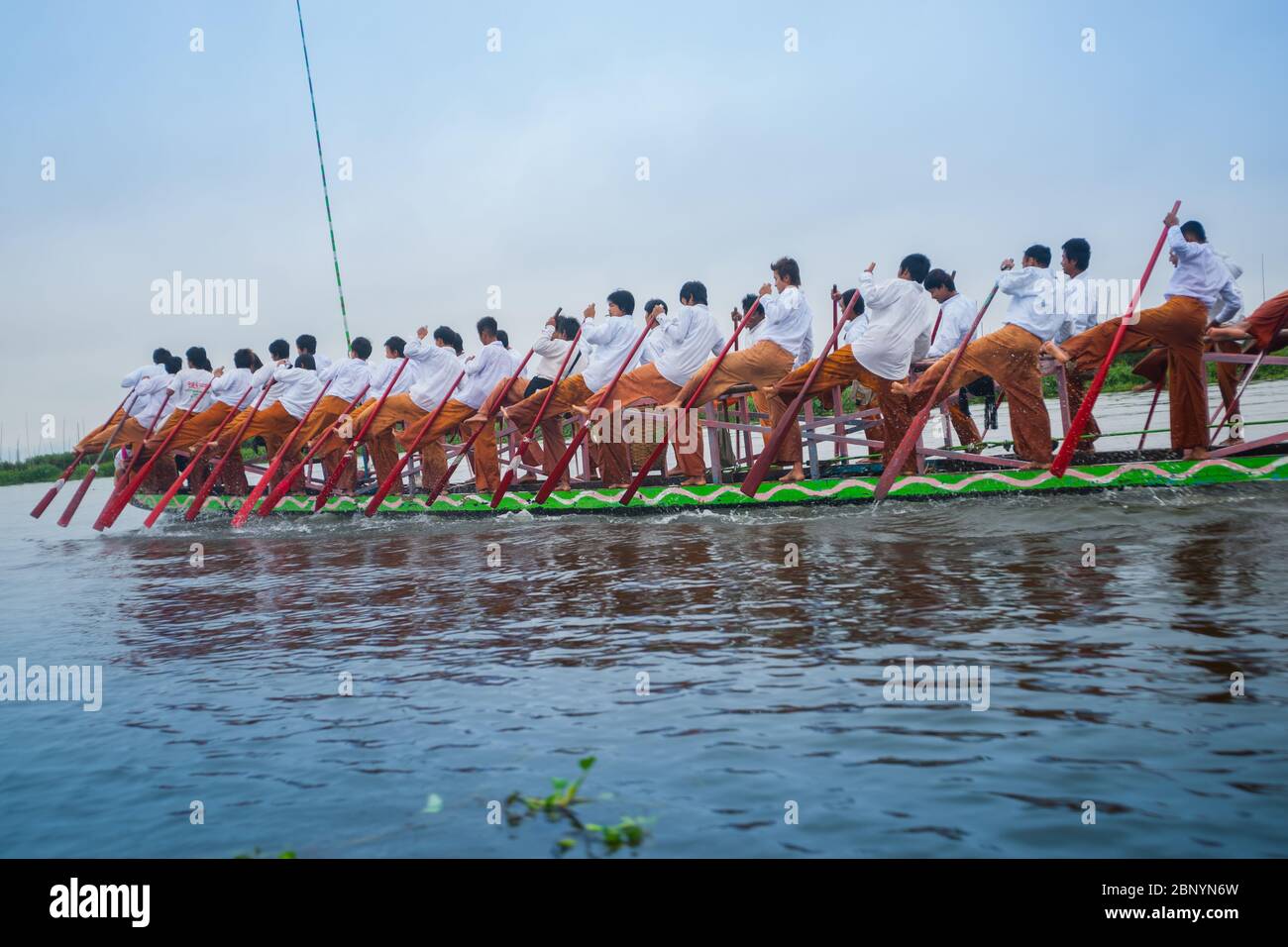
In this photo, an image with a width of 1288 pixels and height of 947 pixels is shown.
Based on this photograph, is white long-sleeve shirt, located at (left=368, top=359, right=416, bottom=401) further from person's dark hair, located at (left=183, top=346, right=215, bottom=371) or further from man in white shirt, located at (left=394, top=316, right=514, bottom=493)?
person's dark hair, located at (left=183, top=346, right=215, bottom=371)

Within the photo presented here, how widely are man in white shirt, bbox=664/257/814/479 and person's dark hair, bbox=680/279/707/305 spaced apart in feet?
3.60

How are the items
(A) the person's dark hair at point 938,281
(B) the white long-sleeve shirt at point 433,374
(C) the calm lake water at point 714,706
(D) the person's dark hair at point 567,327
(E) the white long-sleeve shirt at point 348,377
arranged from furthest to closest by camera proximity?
(E) the white long-sleeve shirt at point 348,377
(B) the white long-sleeve shirt at point 433,374
(D) the person's dark hair at point 567,327
(A) the person's dark hair at point 938,281
(C) the calm lake water at point 714,706

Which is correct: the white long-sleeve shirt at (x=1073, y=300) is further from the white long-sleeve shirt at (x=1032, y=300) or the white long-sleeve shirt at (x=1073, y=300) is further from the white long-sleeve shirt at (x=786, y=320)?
the white long-sleeve shirt at (x=786, y=320)

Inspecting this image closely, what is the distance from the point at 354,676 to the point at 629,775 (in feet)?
8.28

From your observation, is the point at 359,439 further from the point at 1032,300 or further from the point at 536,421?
the point at 1032,300

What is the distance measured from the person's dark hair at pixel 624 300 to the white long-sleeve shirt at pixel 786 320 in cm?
235

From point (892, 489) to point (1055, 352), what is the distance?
228 cm

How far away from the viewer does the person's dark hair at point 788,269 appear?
13.0m

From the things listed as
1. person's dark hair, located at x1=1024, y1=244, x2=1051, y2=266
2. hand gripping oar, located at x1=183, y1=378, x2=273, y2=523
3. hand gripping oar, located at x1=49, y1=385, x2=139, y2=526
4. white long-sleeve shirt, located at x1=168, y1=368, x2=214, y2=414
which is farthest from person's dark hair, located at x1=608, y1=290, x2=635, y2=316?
hand gripping oar, located at x1=49, y1=385, x2=139, y2=526

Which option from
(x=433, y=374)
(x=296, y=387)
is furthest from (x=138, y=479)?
(x=433, y=374)

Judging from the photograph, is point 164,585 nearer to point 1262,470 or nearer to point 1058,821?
point 1058,821

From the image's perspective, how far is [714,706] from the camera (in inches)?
186

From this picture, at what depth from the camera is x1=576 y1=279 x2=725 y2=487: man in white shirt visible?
13492mm

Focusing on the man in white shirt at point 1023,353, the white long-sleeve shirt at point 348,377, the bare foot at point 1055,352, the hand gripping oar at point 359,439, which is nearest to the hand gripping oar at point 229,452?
the white long-sleeve shirt at point 348,377
